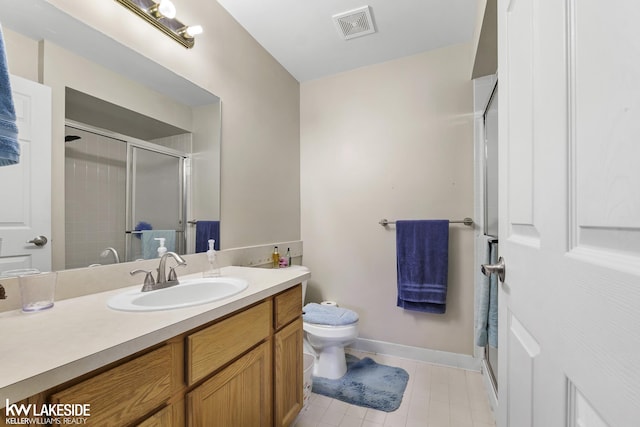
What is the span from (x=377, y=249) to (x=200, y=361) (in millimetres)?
1673

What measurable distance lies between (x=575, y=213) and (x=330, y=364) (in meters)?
1.81

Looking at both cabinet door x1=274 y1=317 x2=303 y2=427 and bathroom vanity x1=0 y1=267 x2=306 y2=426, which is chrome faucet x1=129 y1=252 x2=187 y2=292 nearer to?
bathroom vanity x1=0 y1=267 x2=306 y2=426

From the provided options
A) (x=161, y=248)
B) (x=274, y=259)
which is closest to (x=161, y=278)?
(x=161, y=248)

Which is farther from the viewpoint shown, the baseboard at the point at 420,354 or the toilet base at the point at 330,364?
the baseboard at the point at 420,354

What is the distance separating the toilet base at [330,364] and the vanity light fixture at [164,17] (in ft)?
6.59

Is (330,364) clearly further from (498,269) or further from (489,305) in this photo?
(498,269)

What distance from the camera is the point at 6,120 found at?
67cm

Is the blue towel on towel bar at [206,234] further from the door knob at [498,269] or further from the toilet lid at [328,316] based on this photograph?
the door knob at [498,269]

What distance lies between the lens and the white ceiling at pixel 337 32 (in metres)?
1.68

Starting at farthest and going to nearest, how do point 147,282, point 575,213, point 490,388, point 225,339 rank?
point 490,388, point 147,282, point 225,339, point 575,213

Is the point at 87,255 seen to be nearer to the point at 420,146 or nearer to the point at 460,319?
the point at 420,146

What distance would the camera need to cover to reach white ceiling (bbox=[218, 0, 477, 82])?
1.68 m

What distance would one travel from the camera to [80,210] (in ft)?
3.38

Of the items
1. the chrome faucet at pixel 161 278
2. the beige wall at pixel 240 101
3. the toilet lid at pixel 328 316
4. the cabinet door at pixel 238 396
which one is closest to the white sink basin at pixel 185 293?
the chrome faucet at pixel 161 278
